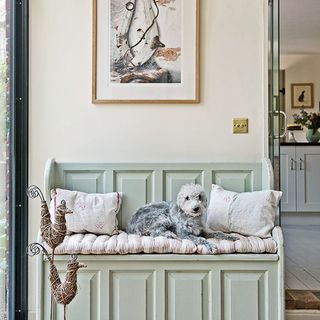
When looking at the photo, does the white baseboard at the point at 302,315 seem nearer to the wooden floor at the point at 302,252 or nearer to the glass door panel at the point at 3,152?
the wooden floor at the point at 302,252

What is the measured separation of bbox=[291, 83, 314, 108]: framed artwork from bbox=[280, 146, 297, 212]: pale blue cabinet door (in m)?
2.13

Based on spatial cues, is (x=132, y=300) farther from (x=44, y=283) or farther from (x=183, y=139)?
(x=183, y=139)

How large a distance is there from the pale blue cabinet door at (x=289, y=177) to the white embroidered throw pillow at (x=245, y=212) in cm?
269

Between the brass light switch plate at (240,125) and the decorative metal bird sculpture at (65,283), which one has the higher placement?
the brass light switch plate at (240,125)

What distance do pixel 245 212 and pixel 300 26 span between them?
3.55 metres

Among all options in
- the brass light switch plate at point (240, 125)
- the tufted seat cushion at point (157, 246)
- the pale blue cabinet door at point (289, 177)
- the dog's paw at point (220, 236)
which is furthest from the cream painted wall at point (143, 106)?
the pale blue cabinet door at point (289, 177)

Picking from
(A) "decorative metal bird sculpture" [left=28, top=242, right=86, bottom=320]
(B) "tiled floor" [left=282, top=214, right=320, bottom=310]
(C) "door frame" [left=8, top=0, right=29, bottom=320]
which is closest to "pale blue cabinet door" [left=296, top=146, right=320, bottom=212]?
(B) "tiled floor" [left=282, top=214, right=320, bottom=310]

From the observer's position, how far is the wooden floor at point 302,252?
2.97m

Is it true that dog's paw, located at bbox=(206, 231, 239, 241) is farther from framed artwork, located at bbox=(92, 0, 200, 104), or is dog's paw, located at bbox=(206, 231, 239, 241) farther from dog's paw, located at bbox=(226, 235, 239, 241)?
framed artwork, located at bbox=(92, 0, 200, 104)

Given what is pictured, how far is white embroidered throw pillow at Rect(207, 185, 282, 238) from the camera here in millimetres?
2627

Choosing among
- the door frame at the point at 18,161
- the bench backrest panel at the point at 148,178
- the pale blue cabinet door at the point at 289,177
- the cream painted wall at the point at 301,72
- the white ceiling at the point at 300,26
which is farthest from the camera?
the cream painted wall at the point at 301,72

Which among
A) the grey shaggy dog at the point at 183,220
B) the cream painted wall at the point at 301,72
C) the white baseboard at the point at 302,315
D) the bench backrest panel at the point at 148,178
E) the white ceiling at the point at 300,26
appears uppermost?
the white ceiling at the point at 300,26

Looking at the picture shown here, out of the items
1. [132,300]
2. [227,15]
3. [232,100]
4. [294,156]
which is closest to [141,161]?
[232,100]

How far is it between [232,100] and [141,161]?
739mm
